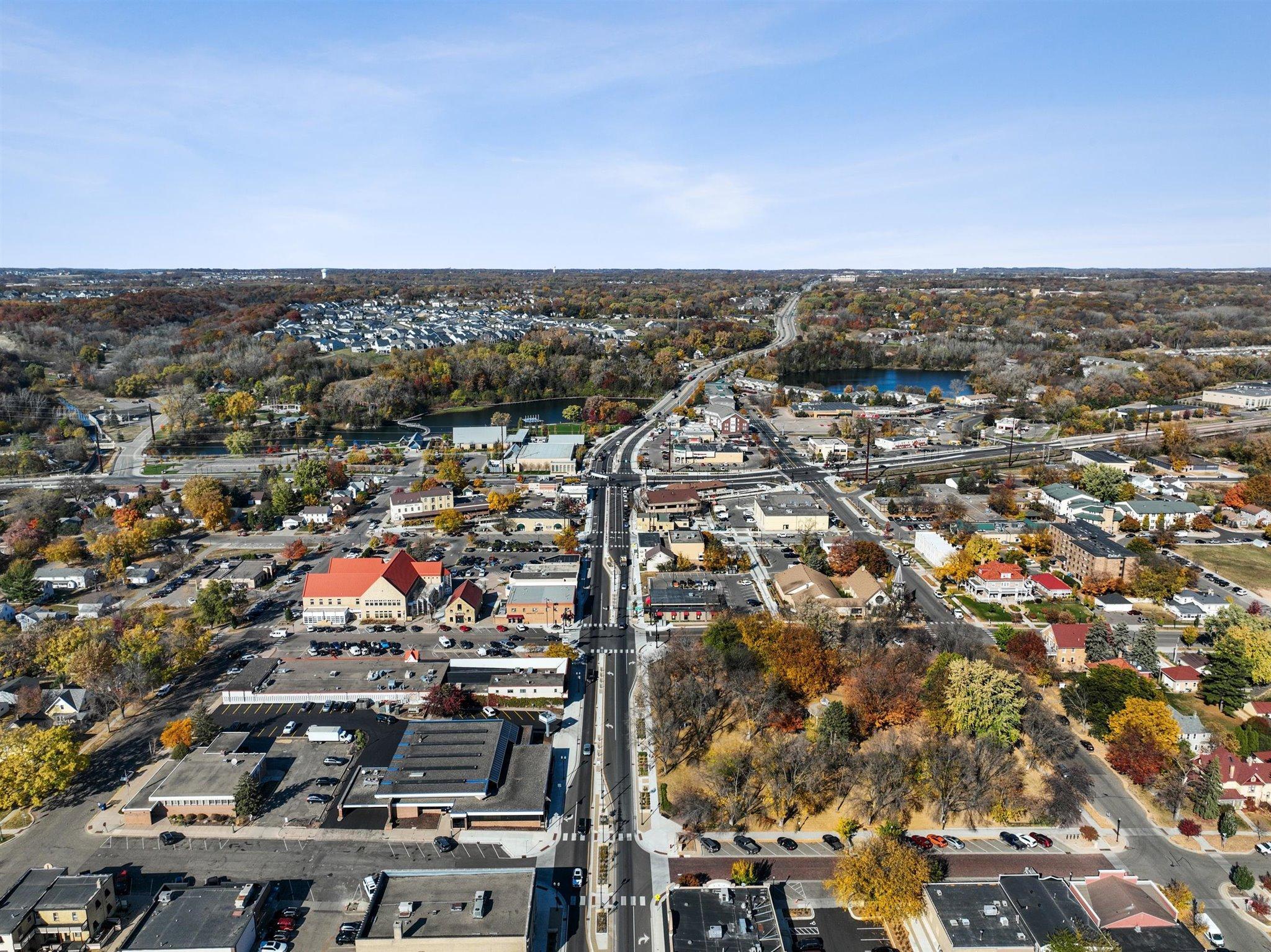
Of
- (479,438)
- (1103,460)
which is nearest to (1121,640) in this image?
(1103,460)

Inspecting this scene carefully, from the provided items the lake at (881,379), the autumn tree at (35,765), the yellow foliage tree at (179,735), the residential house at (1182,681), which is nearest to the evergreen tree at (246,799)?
the yellow foliage tree at (179,735)

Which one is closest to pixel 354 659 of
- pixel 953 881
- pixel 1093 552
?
pixel 953 881

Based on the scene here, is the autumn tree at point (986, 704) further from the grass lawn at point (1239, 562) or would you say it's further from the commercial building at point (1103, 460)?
the commercial building at point (1103, 460)

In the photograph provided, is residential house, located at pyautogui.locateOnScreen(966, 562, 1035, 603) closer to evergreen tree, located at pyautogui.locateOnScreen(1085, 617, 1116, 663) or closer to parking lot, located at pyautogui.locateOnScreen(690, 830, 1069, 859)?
evergreen tree, located at pyautogui.locateOnScreen(1085, 617, 1116, 663)

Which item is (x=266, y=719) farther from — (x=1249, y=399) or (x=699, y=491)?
(x=1249, y=399)

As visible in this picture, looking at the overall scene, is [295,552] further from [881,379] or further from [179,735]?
[881,379]

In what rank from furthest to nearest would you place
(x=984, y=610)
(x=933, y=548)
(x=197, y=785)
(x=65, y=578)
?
1. (x=933, y=548)
2. (x=65, y=578)
3. (x=984, y=610)
4. (x=197, y=785)
